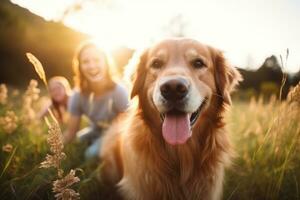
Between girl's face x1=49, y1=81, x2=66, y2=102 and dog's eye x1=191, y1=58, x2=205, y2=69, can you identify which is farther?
girl's face x1=49, y1=81, x2=66, y2=102

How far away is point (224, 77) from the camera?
11.2ft

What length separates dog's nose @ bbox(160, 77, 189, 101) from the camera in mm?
2662

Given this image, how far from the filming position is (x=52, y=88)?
21.3 ft

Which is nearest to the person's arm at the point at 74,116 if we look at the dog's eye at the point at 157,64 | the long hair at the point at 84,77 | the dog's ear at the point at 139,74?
the long hair at the point at 84,77

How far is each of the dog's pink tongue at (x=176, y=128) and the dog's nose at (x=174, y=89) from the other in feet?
0.65

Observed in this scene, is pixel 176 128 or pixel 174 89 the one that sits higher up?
pixel 174 89

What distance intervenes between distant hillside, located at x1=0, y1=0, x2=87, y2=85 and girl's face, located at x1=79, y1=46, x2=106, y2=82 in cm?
712

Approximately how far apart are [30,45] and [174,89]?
12.0 m

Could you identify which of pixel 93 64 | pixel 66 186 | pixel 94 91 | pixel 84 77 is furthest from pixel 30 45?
pixel 66 186

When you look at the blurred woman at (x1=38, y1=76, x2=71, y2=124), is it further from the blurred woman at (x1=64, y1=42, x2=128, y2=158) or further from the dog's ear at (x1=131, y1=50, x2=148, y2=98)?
the dog's ear at (x1=131, y1=50, x2=148, y2=98)

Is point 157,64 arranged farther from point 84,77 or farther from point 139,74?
point 84,77

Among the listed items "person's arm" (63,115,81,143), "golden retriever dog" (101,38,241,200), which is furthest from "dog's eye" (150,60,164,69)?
"person's arm" (63,115,81,143)

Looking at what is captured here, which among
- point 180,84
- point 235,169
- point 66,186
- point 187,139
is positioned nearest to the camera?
point 66,186

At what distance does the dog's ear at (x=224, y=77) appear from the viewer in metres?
3.37
